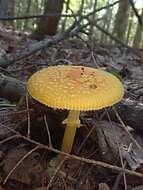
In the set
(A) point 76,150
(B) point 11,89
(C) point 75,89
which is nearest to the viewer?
(C) point 75,89

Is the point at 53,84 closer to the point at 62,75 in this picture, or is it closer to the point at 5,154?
the point at 62,75

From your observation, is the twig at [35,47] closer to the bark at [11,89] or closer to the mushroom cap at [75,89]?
the bark at [11,89]

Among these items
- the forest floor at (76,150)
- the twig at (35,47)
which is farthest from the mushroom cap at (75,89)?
the twig at (35,47)

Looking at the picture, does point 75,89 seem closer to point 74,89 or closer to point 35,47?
point 74,89

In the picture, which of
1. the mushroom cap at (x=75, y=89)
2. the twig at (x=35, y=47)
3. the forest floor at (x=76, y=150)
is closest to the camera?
the mushroom cap at (x=75, y=89)

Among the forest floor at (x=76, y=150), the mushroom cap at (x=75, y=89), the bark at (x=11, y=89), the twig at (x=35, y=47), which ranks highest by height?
the mushroom cap at (x=75, y=89)

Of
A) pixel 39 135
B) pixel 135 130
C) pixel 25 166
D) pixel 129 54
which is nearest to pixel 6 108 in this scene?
pixel 39 135

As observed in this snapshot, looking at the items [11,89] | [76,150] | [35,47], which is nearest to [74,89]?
[76,150]

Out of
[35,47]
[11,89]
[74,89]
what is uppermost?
[74,89]

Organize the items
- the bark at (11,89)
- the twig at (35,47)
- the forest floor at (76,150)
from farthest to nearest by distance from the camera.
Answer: the twig at (35,47) < the bark at (11,89) < the forest floor at (76,150)
